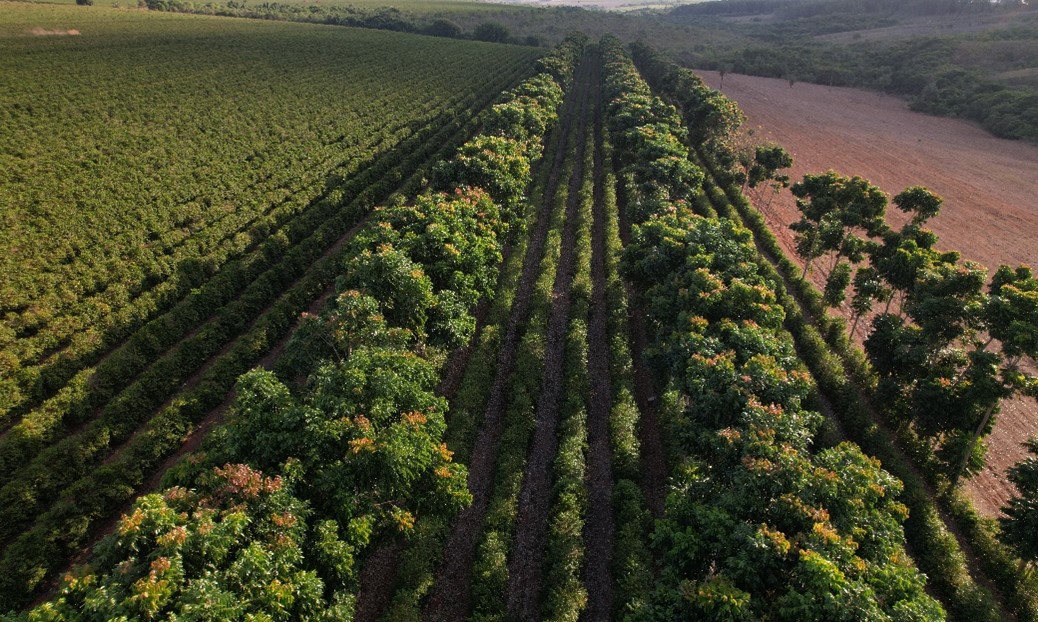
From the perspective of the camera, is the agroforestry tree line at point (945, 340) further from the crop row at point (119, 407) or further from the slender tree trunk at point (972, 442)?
the crop row at point (119, 407)

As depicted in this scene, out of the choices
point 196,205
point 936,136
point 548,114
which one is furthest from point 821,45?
point 196,205

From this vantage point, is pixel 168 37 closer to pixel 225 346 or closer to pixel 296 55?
pixel 296 55

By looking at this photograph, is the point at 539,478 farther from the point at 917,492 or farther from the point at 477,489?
the point at 917,492

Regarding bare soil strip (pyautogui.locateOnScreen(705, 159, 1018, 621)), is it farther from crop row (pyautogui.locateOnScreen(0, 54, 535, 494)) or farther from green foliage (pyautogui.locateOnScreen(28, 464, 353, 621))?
crop row (pyautogui.locateOnScreen(0, 54, 535, 494))

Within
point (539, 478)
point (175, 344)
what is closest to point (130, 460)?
point (175, 344)

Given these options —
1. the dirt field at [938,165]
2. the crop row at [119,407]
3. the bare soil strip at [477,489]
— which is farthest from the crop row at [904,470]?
the crop row at [119,407]

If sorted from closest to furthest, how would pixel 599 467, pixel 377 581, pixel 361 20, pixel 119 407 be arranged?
pixel 377 581
pixel 599 467
pixel 119 407
pixel 361 20
